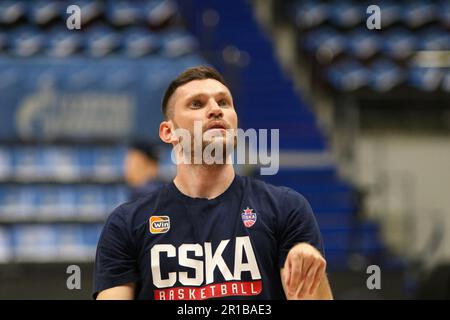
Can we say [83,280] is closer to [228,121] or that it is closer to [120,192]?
[120,192]

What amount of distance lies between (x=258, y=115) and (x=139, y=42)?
7.54 ft

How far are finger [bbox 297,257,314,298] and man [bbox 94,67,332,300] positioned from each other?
0.04 m

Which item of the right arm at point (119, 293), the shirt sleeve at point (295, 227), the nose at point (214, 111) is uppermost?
the nose at point (214, 111)

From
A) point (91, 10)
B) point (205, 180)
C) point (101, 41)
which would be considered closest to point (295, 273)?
point (205, 180)

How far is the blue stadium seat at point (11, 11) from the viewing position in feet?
38.7

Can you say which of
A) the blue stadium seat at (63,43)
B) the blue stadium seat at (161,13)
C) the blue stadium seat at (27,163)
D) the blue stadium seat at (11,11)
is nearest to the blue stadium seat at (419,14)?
the blue stadium seat at (161,13)

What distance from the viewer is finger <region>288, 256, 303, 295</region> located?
2533mm

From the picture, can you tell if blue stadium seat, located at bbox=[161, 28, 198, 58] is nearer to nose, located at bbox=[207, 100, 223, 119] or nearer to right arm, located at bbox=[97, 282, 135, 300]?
nose, located at bbox=[207, 100, 223, 119]

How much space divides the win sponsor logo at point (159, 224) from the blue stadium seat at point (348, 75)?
27.1 feet

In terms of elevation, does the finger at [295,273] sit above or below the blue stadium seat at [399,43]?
below

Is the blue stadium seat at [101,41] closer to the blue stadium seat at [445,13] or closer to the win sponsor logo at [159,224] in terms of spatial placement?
the blue stadium seat at [445,13]

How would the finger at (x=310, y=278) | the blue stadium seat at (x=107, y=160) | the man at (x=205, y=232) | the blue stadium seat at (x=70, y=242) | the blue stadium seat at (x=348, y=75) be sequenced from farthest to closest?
1. the blue stadium seat at (x=348, y=75)
2. the blue stadium seat at (x=107, y=160)
3. the blue stadium seat at (x=70, y=242)
4. the man at (x=205, y=232)
5. the finger at (x=310, y=278)

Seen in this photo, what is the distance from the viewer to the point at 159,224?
9.13 feet

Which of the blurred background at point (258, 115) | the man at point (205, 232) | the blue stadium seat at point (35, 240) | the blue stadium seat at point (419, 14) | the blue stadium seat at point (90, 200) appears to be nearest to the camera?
the man at point (205, 232)
